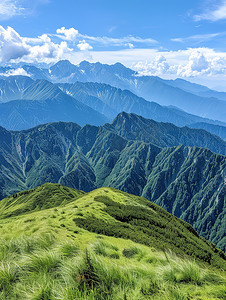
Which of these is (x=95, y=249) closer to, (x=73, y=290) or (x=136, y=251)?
(x=136, y=251)

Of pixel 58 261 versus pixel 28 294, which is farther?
pixel 58 261

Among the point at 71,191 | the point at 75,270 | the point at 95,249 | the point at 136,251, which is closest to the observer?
the point at 75,270

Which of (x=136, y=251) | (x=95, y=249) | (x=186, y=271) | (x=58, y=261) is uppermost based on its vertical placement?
(x=58, y=261)

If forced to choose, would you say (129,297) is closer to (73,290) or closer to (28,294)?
(73,290)

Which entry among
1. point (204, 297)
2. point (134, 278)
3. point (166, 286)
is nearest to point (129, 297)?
point (134, 278)

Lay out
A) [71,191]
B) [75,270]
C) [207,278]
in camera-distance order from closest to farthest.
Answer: [75,270]
[207,278]
[71,191]

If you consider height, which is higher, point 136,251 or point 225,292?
point 225,292

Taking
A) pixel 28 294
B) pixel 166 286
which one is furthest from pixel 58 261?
pixel 166 286

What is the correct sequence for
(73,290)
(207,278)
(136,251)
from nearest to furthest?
(73,290), (207,278), (136,251)

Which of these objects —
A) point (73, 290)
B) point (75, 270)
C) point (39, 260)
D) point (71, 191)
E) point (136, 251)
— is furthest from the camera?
point (71, 191)
